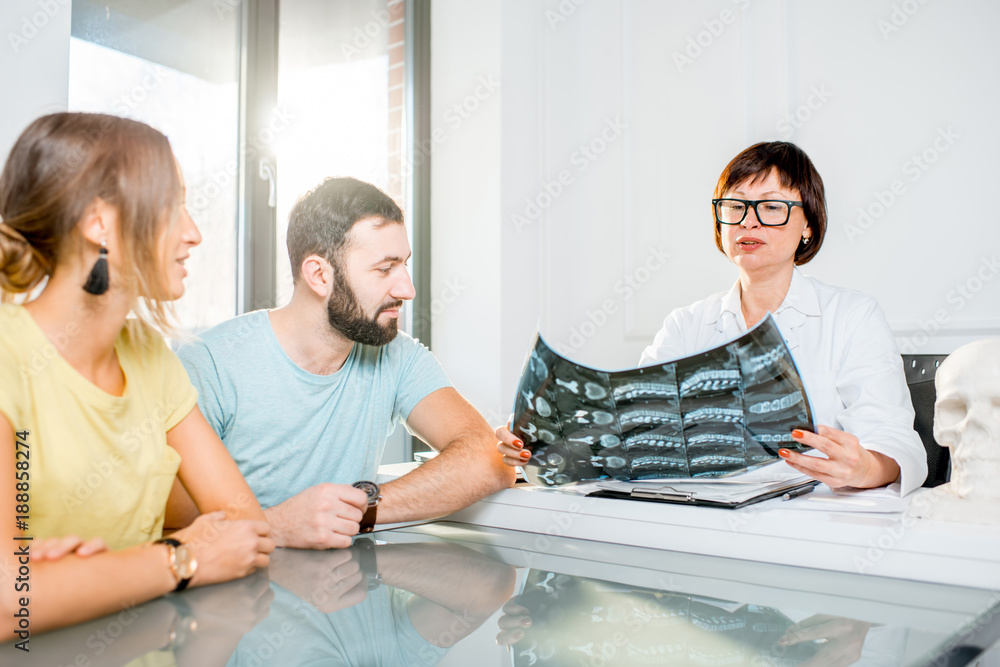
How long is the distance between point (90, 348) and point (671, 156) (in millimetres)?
2685

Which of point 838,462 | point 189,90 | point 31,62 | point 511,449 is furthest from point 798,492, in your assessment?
point 189,90

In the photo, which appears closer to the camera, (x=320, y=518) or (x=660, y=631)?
(x=660, y=631)

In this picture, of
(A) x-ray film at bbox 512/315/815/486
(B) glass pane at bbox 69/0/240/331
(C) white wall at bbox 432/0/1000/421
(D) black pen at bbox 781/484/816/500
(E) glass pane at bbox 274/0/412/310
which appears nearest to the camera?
(A) x-ray film at bbox 512/315/815/486

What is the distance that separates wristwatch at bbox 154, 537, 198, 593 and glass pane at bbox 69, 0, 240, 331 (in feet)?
5.00

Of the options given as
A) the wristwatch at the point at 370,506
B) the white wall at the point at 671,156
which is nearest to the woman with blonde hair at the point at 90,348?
the wristwatch at the point at 370,506

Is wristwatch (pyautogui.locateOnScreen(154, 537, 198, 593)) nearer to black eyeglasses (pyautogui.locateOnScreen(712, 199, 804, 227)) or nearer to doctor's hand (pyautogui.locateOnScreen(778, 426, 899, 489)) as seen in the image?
doctor's hand (pyautogui.locateOnScreen(778, 426, 899, 489))

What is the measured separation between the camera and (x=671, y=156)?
3115 millimetres

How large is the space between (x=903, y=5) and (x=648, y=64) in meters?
0.98

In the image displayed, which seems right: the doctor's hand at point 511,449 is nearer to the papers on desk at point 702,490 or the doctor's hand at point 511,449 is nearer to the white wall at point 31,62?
the papers on desk at point 702,490

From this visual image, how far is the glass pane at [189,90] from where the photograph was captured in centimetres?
202

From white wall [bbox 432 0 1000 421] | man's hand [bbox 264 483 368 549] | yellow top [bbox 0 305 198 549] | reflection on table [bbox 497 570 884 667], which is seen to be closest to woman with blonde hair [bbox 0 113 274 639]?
yellow top [bbox 0 305 198 549]

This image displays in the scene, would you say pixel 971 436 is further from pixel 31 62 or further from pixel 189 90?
pixel 189 90

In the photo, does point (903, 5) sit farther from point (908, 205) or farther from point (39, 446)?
point (39, 446)

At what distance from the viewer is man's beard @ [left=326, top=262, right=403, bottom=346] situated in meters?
1.38
